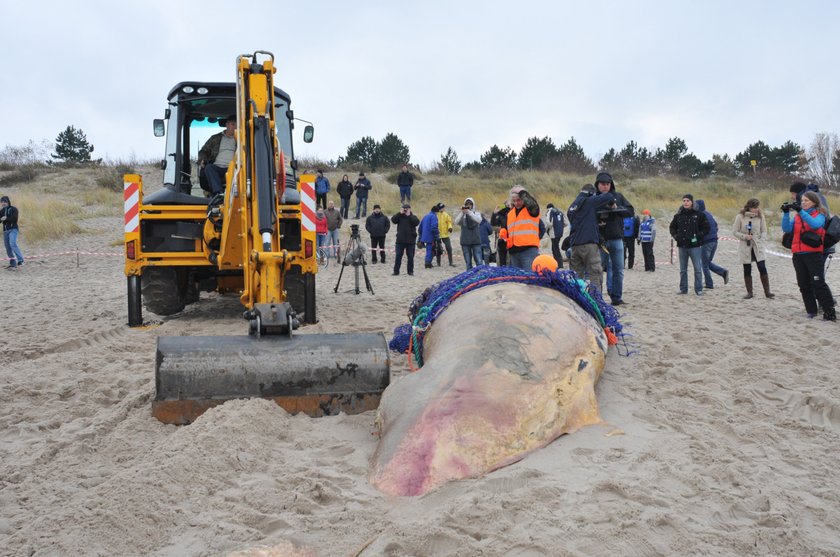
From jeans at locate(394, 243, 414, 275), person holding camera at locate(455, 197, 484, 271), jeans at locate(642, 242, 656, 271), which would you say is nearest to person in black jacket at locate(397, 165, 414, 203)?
jeans at locate(394, 243, 414, 275)

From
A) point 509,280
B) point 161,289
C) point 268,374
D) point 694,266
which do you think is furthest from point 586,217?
point 268,374

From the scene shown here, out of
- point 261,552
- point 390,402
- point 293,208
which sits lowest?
point 261,552

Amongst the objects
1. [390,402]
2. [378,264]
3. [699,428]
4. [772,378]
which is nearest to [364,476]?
[390,402]

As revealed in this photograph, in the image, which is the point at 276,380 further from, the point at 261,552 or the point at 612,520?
the point at 612,520

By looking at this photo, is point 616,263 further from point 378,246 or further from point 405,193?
point 405,193

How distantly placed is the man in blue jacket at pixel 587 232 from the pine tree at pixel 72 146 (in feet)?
119

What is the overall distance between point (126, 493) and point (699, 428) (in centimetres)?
315

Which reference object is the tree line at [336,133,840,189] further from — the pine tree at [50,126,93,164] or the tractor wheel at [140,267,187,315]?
the tractor wheel at [140,267,187,315]

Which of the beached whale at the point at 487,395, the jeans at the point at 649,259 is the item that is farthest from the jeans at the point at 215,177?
the jeans at the point at 649,259

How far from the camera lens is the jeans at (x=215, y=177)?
756 cm

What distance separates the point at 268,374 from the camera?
14.5ft

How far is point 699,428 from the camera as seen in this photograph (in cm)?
421

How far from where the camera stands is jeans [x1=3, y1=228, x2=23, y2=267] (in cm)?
1577

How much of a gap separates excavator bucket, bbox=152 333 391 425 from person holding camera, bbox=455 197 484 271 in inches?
386
